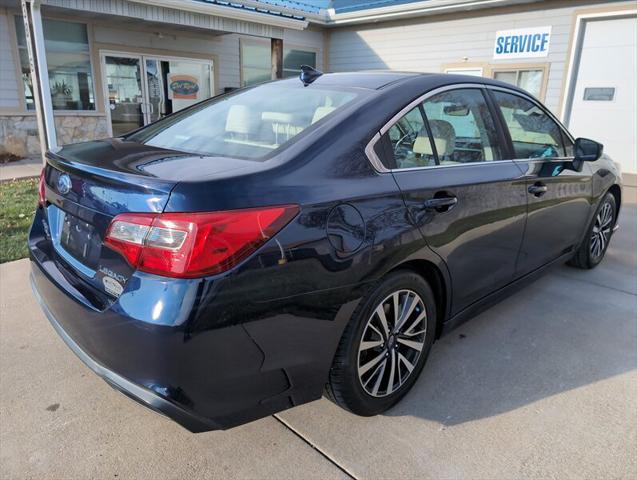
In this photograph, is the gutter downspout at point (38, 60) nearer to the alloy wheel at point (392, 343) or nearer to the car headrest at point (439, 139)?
the car headrest at point (439, 139)

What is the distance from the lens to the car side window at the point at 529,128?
10.7 feet

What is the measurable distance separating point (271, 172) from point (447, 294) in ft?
4.37

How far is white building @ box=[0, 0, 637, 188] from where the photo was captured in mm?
9969

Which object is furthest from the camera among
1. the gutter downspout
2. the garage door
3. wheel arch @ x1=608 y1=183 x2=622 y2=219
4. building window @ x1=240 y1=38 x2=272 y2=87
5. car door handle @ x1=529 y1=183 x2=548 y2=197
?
building window @ x1=240 y1=38 x2=272 y2=87

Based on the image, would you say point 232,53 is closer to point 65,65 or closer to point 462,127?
point 65,65

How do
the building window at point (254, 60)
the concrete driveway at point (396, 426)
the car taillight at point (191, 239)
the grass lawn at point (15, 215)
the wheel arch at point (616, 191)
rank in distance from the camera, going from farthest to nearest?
the building window at point (254, 60)
the grass lawn at point (15, 215)
the wheel arch at point (616, 191)
the concrete driveway at point (396, 426)
the car taillight at point (191, 239)

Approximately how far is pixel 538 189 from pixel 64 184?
111 inches

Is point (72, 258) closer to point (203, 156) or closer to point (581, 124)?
point (203, 156)

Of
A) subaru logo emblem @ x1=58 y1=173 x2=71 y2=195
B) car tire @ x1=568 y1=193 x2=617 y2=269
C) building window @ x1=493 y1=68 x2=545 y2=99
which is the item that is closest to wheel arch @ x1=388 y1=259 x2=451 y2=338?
subaru logo emblem @ x1=58 y1=173 x2=71 y2=195

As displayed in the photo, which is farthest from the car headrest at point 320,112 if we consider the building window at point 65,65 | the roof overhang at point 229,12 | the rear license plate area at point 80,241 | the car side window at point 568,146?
the building window at point 65,65

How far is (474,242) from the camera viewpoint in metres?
2.77

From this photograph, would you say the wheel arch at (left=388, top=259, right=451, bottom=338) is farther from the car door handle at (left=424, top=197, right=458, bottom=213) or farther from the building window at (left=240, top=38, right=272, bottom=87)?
the building window at (left=240, top=38, right=272, bottom=87)

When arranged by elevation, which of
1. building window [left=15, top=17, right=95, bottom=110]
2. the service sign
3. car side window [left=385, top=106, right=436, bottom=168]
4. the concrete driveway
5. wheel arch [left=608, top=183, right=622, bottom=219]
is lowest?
the concrete driveway

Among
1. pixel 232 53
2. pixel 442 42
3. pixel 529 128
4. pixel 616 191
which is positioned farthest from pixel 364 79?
pixel 232 53
